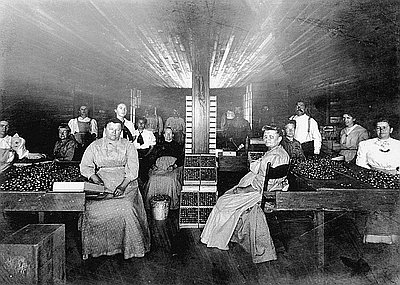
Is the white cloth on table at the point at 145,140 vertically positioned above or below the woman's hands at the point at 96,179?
above

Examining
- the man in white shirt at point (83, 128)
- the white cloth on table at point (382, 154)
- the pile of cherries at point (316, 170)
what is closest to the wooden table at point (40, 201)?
A: the pile of cherries at point (316, 170)

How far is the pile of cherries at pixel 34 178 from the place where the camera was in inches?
124

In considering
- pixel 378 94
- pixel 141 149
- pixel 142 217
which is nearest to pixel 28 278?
pixel 142 217

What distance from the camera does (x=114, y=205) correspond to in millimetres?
3576

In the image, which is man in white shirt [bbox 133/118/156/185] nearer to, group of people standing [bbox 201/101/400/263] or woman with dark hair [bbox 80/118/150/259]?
woman with dark hair [bbox 80/118/150/259]

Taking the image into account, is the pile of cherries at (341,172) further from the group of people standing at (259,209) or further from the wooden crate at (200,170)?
the wooden crate at (200,170)

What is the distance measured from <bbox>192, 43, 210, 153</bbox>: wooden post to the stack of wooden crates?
281 mm

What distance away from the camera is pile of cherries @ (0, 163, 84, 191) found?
3154mm

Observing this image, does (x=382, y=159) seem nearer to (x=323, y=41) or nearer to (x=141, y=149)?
(x=323, y=41)

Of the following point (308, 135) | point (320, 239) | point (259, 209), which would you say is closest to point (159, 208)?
point (259, 209)

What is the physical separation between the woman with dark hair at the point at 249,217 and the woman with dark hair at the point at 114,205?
691 millimetres

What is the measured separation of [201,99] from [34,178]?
8.23 ft

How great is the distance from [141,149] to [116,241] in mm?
3280

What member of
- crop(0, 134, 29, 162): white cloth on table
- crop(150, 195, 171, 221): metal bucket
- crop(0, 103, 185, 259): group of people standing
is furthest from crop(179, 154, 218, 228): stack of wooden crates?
crop(0, 134, 29, 162): white cloth on table
